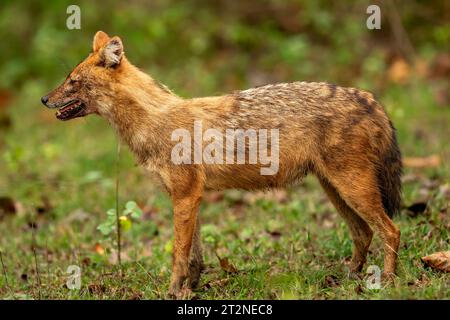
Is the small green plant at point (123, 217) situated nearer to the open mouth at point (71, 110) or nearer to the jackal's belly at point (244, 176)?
the jackal's belly at point (244, 176)

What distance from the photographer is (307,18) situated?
16.9 m

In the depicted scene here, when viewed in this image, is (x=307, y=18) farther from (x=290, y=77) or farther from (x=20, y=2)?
(x=20, y=2)

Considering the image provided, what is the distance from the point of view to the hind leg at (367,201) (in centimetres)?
696

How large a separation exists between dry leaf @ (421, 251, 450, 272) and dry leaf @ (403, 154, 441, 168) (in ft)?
12.3

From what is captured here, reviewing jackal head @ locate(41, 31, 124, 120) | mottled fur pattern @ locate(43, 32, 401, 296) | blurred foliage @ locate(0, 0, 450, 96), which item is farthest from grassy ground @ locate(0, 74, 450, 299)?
blurred foliage @ locate(0, 0, 450, 96)

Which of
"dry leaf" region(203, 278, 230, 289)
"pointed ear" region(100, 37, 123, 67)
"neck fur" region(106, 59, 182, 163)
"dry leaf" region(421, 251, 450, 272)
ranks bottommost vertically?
"dry leaf" region(203, 278, 230, 289)

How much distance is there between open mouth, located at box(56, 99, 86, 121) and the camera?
23.6 feet

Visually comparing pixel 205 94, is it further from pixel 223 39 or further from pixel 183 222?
pixel 183 222

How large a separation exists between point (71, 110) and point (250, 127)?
5.65 ft

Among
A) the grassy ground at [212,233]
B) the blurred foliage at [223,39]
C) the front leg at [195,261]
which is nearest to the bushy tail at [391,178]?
the grassy ground at [212,233]

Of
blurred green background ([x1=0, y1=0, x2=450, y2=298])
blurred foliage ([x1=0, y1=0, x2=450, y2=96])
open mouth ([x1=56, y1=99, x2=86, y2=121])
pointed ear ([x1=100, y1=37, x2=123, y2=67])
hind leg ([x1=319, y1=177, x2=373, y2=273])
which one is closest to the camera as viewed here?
pointed ear ([x1=100, y1=37, x2=123, y2=67])

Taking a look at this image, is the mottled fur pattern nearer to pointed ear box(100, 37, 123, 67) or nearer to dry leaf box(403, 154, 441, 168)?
pointed ear box(100, 37, 123, 67)

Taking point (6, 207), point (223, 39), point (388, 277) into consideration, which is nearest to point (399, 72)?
point (223, 39)

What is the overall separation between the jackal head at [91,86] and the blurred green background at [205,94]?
103cm
